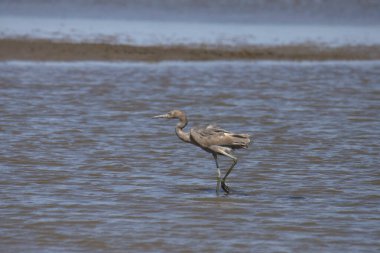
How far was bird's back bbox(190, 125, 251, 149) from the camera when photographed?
1077 centimetres

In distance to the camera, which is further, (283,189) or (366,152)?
(366,152)

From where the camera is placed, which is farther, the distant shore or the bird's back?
the distant shore

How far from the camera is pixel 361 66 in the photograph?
1069 inches

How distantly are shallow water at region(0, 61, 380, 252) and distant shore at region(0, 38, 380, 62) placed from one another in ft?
12.1

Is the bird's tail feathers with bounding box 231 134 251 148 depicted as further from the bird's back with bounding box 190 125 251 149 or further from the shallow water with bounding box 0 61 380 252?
the shallow water with bounding box 0 61 380 252

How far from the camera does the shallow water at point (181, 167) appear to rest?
887 cm

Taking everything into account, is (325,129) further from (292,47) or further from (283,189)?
(292,47)

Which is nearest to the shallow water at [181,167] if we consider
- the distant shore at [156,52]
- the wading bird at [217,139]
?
the wading bird at [217,139]

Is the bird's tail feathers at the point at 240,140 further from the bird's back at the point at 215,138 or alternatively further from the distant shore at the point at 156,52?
the distant shore at the point at 156,52

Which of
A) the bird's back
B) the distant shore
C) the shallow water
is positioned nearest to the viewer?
the shallow water

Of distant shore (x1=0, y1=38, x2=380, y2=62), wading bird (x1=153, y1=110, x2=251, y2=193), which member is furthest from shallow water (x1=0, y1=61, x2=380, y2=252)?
distant shore (x1=0, y1=38, x2=380, y2=62)

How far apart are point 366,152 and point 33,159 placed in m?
4.33

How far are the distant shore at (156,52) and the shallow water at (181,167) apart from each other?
3.68 m

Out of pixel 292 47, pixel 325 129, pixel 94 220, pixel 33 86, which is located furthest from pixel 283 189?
pixel 292 47
